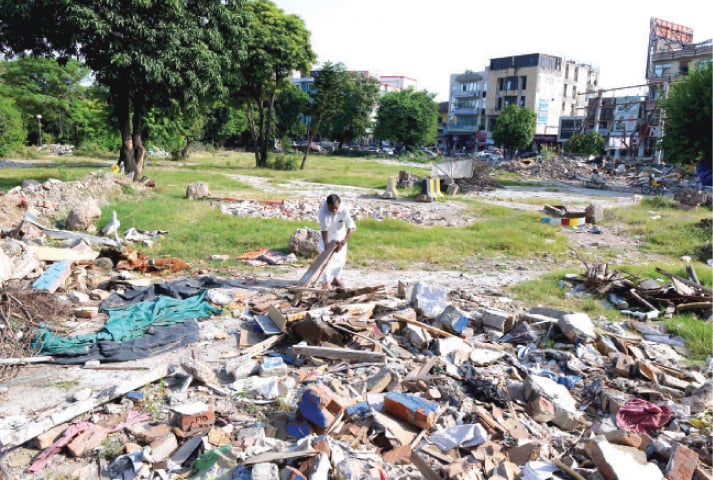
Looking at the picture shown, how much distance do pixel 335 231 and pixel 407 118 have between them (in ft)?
165

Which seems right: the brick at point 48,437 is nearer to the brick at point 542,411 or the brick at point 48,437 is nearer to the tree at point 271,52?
the brick at point 542,411

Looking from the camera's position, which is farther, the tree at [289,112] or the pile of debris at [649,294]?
the tree at [289,112]

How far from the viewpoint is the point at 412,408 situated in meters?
4.00

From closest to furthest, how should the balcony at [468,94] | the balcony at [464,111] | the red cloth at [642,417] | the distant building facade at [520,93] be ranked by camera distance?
the red cloth at [642,417] < the distant building facade at [520,93] < the balcony at [468,94] < the balcony at [464,111]

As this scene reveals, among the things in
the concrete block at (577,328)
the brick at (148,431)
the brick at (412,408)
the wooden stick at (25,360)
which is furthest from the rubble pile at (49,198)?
the concrete block at (577,328)

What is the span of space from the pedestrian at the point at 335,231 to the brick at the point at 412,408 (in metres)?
3.50

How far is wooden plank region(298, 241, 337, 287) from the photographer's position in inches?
288

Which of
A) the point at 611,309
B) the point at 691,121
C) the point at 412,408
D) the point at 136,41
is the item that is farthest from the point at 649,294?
the point at 691,121

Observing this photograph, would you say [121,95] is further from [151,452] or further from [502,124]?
[502,124]

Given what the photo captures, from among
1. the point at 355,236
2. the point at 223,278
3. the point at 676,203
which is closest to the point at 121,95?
the point at 355,236

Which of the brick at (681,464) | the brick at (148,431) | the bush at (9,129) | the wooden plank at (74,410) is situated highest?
the bush at (9,129)

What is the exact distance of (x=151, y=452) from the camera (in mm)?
3637

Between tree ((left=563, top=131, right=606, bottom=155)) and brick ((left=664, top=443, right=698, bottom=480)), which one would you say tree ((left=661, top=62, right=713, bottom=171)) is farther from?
brick ((left=664, top=443, right=698, bottom=480))

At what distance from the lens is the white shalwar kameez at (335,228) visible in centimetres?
762
